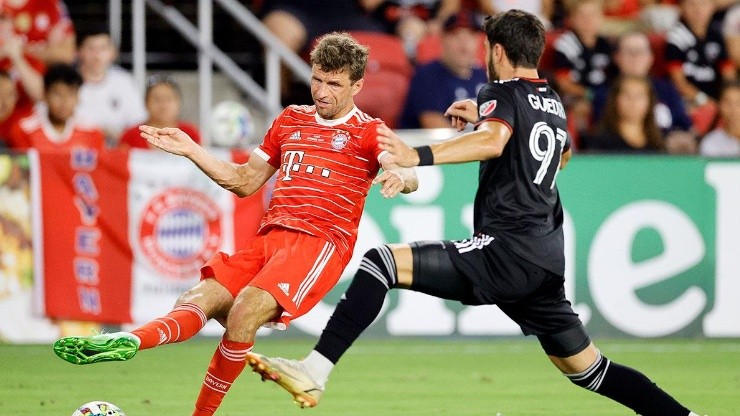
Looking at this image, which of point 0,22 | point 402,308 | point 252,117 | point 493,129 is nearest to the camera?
point 493,129

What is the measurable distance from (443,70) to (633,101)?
1.84 m

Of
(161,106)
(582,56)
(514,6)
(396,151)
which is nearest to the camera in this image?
(396,151)

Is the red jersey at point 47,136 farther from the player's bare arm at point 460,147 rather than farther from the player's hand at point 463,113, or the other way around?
the player's bare arm at point 460,147

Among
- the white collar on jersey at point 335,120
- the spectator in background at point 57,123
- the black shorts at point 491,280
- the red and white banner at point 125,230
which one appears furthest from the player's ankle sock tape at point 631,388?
the spectator in background at point 57,123

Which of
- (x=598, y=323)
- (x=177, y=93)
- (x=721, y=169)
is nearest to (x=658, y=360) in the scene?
(x=598, y=323)

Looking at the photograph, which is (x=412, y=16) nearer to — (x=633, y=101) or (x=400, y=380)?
(x=633, y=101)

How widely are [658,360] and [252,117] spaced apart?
4757mm

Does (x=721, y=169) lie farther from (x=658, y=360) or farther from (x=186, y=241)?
(x=186, y=241)

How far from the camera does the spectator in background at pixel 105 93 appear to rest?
39.3ft

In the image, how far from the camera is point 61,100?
11.1m

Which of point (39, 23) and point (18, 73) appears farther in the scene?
point (39, 23)

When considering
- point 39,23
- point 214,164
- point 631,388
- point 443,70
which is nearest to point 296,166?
point 214,164

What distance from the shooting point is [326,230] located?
6539mm

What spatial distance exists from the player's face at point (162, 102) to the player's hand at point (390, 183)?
5.89 metres
